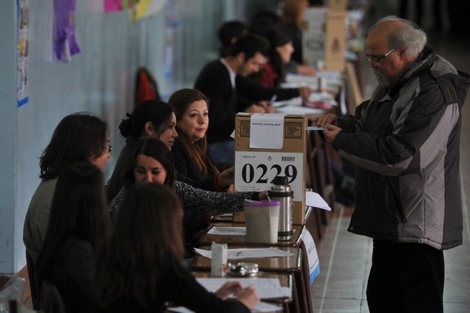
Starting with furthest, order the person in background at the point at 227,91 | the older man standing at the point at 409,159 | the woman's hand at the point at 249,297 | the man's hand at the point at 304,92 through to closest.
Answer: the man's hand at the point at 304,92, the person in background at the point at 227,91, the older man standing at the point at 409,159, the woman's hand at the point at 249,297

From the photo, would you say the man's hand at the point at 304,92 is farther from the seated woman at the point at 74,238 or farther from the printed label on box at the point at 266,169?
the seated woman at the point at 74,238

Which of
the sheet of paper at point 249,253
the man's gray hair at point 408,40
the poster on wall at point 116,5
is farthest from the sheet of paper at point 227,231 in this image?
the poster on wall at point 116,5

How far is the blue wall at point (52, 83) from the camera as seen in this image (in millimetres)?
6086

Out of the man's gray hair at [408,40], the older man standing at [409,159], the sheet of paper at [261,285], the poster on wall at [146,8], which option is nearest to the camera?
the sheet of paper at [261,285]

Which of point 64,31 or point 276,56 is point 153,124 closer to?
point 64,31

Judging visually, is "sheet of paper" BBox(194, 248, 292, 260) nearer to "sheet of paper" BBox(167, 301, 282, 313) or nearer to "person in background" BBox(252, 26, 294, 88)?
"sheet of paper" BBox(167, 301, 282, 313)

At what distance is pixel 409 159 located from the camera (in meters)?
4.83

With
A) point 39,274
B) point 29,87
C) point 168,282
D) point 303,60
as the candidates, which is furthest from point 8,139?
point 303,60

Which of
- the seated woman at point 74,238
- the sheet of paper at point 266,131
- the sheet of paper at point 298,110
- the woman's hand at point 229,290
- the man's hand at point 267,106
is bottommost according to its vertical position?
the sheet of paper at point 298,110

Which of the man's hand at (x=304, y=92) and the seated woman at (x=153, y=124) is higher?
the seated woman at (x=153, y=124)

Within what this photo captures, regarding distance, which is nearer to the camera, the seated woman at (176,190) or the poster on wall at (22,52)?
the seated woman at (176,190)

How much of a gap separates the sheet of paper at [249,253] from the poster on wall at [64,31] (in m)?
2.59

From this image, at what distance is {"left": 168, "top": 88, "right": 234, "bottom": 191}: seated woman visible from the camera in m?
5.81

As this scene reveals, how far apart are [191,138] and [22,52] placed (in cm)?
110
